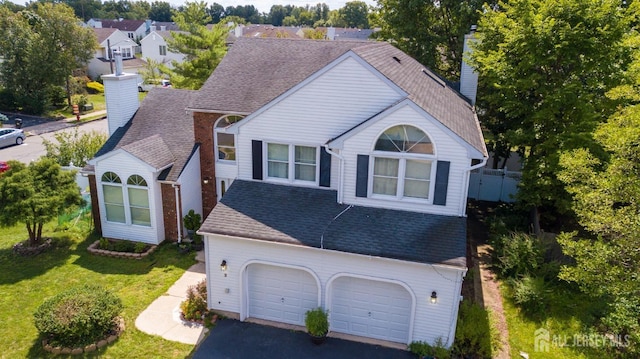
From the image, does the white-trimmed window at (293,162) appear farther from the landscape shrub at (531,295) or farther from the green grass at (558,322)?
the green grass at (558,322)

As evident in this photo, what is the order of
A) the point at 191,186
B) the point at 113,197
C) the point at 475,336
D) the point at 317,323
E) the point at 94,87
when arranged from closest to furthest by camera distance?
the point at 475,336
the point at 317,323
the point at 113,197
the point at 191,186
the point at 94,87

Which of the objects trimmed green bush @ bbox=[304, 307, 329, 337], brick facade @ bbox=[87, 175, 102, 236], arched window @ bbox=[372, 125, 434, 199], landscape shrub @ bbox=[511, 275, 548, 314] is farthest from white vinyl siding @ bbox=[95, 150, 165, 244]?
landscape shrub @ bbox=[511, 275, 548, 314]

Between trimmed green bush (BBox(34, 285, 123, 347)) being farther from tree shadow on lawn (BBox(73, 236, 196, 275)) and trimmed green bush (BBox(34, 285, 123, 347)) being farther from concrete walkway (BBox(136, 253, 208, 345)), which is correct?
tree shadow on lawn (BBox(73, 236, 196, 275))

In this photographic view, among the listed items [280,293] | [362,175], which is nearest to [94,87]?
[280,293]

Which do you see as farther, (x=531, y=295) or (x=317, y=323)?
(x=531, y=295)

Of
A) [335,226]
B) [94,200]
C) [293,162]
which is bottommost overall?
[94,200]

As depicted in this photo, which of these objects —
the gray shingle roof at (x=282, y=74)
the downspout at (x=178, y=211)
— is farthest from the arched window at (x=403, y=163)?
the downspout at (x=178, y=211)

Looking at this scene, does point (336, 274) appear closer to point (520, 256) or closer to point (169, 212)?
point (520, 256)

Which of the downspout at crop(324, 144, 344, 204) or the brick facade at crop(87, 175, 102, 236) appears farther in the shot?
the brick facade at crop(87, 175, 102, 236)

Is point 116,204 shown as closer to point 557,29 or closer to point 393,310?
point 393,310
